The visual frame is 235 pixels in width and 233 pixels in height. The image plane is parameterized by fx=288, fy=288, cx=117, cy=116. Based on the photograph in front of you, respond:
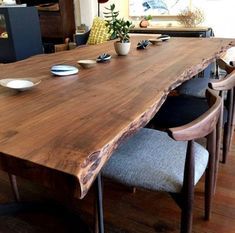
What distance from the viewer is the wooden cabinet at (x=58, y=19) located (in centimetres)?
525

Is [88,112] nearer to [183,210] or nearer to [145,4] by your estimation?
[183,210]

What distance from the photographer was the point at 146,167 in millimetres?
1147

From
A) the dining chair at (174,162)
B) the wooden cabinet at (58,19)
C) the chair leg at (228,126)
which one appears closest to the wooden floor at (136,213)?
the chair leg at (228,126)

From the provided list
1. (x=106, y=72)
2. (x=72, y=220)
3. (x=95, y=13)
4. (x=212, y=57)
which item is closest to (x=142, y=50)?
(x=212, y=57)

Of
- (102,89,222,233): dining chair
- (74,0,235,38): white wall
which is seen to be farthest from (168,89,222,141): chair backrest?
(74,0,235,38): white wall

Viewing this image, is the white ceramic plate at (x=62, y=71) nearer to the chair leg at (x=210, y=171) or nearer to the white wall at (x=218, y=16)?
the chair leg at (x=210, y=171)

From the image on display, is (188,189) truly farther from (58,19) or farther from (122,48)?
(58,19)

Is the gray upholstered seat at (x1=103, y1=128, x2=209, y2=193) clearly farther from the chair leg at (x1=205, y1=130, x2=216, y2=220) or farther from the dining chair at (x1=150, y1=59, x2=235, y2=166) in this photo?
the dining chair at (x1=150, y1=59, x2=235, y2=166)

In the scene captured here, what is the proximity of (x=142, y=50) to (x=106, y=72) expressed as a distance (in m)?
0.78

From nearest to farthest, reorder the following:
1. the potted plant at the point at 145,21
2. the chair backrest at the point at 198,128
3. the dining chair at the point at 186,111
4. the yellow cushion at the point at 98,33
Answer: the chair backrest at the point at 198,128 → the dining chair at the point at 186,111 → the yellow cushion at the point at 98,33 → the potted plant at the point at 145,21

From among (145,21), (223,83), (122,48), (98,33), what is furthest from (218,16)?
(223,83)

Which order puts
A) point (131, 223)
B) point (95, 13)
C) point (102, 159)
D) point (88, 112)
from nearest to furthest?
point (102, 159)
point (88, 112)
point (131, 223)
point (95, 13)

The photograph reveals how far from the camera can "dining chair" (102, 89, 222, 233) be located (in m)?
1.03

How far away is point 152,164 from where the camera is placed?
116 cm
